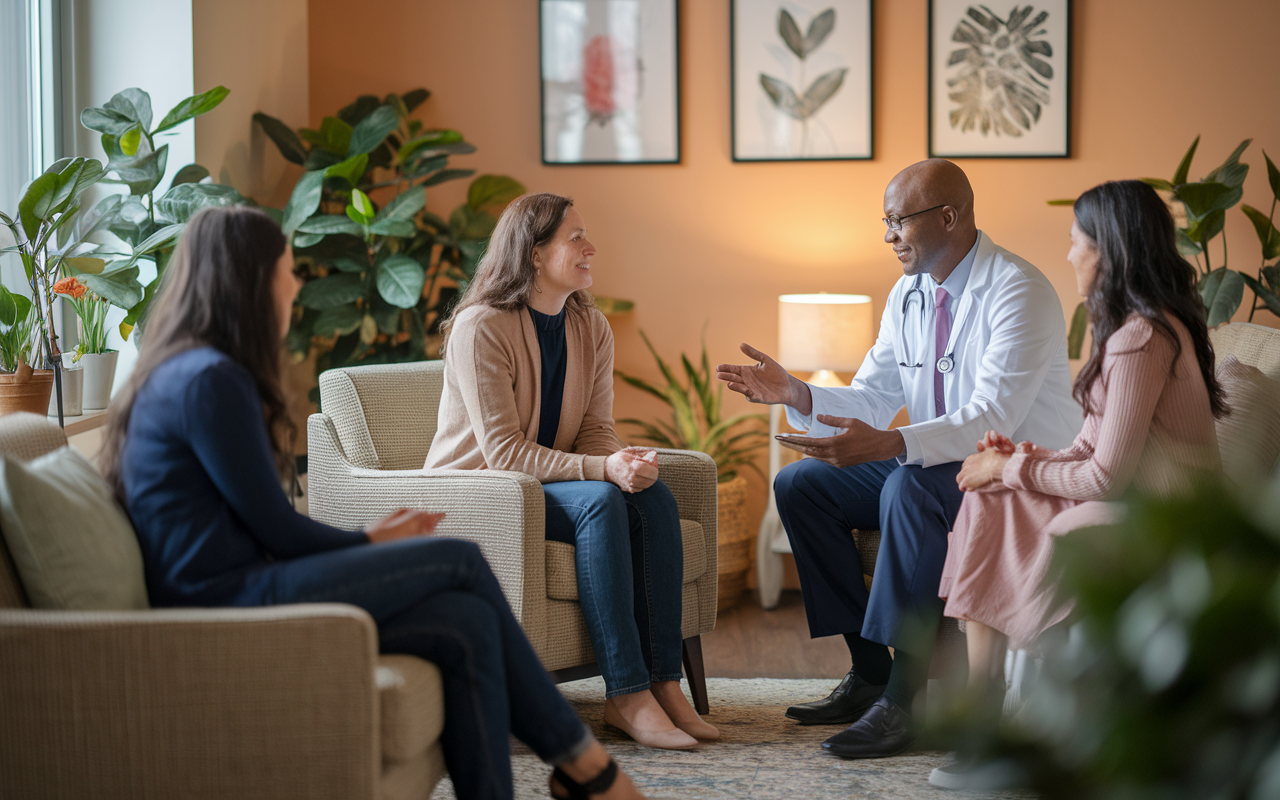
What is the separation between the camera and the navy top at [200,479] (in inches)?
58.4

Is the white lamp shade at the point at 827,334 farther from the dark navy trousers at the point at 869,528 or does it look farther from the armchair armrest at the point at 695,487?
the armchair armrest at the point at 695,487

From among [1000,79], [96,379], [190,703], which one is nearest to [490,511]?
[190,703]

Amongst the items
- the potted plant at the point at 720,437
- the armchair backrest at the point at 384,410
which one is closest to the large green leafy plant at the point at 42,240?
the armchair backrest at the point at 384,410

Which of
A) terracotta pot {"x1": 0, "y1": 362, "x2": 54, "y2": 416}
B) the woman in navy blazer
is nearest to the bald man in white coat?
the woman in navy blazer

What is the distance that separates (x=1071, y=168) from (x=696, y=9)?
148 cm

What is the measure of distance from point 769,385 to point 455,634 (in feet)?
4.24

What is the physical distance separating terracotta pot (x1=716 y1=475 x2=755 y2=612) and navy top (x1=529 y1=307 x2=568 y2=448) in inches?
48.3

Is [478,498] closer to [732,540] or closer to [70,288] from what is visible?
[70,288]

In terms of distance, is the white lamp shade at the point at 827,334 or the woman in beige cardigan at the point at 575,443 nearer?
the woman in beige cardigan at the point at 575,443

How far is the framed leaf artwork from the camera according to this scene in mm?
3797

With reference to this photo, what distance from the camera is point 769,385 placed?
8.75 feet

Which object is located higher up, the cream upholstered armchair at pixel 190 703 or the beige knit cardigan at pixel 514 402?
the beige knit cardigan at pixel 514 402

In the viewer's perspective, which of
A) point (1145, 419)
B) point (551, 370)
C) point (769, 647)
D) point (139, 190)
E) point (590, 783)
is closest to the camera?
point (590, 783)

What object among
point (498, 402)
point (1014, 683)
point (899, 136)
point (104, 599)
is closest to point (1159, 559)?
point (104, 599)
